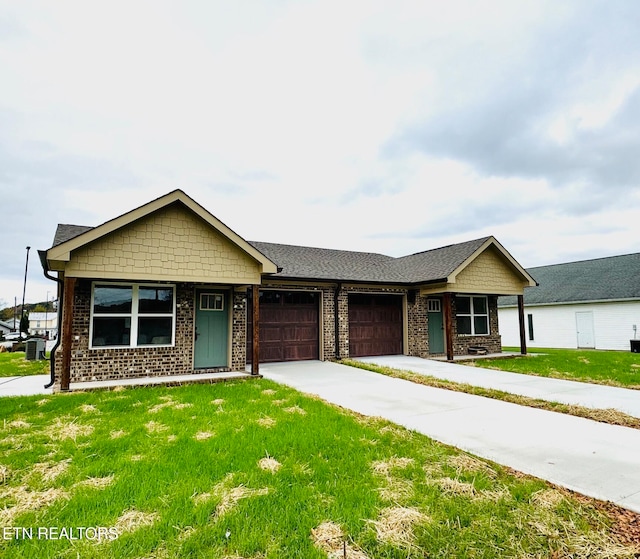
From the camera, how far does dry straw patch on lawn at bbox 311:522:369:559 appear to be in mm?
2676

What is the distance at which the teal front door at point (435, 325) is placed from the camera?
16.0m

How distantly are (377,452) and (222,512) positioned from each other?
2.07 m

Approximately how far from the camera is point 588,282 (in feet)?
75.4

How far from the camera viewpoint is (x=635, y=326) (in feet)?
65.0

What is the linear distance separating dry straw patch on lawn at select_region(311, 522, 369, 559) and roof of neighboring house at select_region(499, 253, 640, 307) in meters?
23.0

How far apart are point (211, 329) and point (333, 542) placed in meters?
9.13

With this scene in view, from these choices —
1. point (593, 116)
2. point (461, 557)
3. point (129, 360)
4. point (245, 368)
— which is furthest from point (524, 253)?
point (461, 557)

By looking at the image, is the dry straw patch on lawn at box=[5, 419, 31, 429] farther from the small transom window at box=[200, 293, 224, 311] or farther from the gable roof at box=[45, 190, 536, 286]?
the small transom window at box=[200, 293, 224, 311]

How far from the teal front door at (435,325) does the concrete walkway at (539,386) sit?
277 centimetres

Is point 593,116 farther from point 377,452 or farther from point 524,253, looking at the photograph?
point 524,253

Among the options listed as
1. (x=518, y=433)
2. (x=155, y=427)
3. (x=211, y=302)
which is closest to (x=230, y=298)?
(x=211, y=302)

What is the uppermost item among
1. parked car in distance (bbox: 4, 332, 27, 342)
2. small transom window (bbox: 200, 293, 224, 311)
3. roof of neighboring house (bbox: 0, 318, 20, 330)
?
small transom window (bbox: 200, 293, 224, 311)

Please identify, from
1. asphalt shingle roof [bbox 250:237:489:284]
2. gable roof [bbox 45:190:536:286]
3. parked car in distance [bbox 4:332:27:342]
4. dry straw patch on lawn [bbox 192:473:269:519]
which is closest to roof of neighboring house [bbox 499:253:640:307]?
gable roof [bbox 45:190:536:286]

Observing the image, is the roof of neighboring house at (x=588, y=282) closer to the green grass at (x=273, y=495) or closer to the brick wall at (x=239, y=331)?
the brick wall at (x=239, y=331)
